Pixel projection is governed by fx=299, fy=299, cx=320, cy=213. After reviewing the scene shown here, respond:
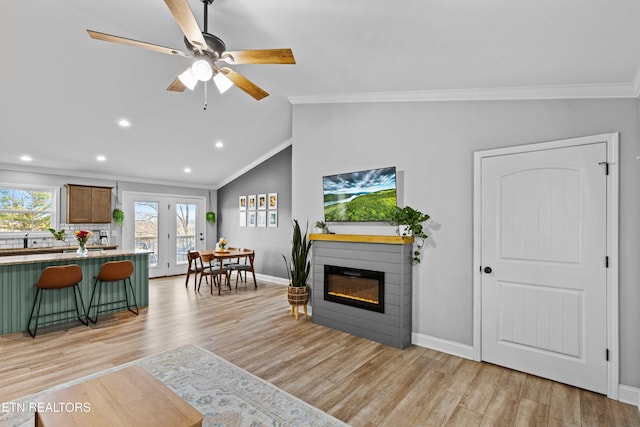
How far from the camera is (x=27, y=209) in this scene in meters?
5.87

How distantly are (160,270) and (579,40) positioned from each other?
839 cm

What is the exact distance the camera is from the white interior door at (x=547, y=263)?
2.51m

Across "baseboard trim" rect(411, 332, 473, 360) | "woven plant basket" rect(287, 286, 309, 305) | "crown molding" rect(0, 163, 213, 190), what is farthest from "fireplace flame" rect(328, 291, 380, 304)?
"crown molding" rect(0, 163, 213, 190)

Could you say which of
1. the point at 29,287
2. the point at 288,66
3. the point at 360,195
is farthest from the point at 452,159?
the point at 29,287

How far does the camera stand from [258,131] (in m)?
5.88

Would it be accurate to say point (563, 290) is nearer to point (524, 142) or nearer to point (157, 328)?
point (524, 142)

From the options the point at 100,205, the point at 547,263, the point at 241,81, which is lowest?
the point at 547,263

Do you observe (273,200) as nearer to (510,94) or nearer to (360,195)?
(360,195)

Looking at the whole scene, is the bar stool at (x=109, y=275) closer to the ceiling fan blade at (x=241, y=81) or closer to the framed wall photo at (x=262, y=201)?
the ceiling fan blade at (x=241, y=81)

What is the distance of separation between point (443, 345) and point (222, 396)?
230 cm

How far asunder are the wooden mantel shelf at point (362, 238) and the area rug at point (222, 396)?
1.85 meters

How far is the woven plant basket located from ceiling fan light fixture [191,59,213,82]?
116 inches

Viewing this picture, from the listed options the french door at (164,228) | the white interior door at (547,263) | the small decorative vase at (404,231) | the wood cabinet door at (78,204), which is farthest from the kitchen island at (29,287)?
the white interior door at (547,263)

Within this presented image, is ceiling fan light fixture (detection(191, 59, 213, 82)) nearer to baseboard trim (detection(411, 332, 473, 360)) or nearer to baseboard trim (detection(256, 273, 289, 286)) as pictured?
baseboard trim (detection(411, 332, 473, 360))
